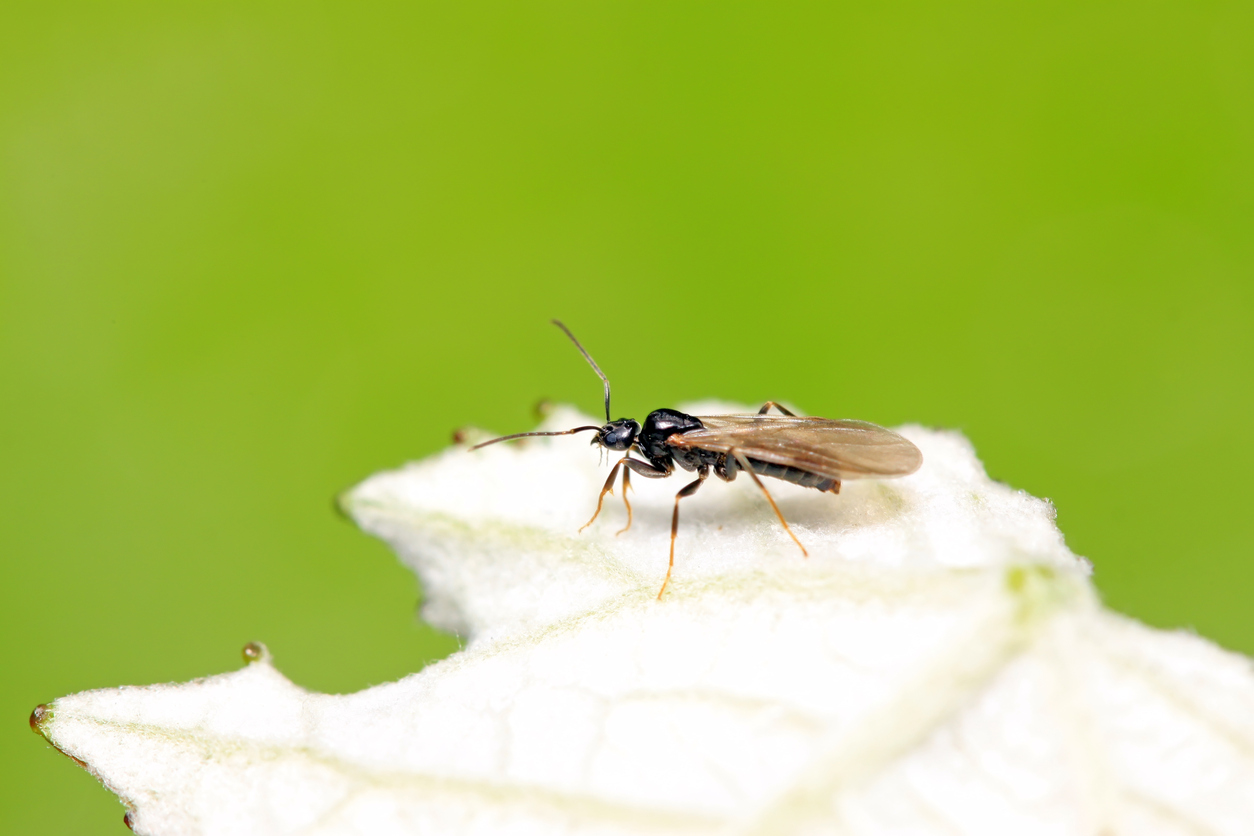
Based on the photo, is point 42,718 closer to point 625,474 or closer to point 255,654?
point 255,654

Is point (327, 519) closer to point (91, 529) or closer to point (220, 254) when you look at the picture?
point (91, 529)

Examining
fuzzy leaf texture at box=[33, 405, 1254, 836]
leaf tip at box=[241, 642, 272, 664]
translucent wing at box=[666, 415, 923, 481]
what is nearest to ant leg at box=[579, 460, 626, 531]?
fuzzy leaf texture at box=[33, 405, 1254, 836]

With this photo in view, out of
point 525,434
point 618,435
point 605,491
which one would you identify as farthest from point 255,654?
point 618,435

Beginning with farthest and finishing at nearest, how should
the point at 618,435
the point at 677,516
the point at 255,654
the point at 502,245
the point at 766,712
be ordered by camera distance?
the point at 502,245 < the point at 618,435 < the point at 677,516 < the point at 255,654 < the point at 766,712

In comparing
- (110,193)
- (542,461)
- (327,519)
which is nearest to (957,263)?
(542,461)

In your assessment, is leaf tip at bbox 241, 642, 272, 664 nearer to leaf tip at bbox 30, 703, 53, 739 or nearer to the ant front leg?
leaf tip at bbox 30, 703, 53, 739

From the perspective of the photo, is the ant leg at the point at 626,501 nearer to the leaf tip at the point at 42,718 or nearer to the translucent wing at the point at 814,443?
the translucent wing at the point at 814,443

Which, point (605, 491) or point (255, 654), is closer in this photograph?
point (255, 654)

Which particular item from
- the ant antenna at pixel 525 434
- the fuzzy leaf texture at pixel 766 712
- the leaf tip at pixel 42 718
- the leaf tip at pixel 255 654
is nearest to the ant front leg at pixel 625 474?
the ant antenna at pixel 525 434
